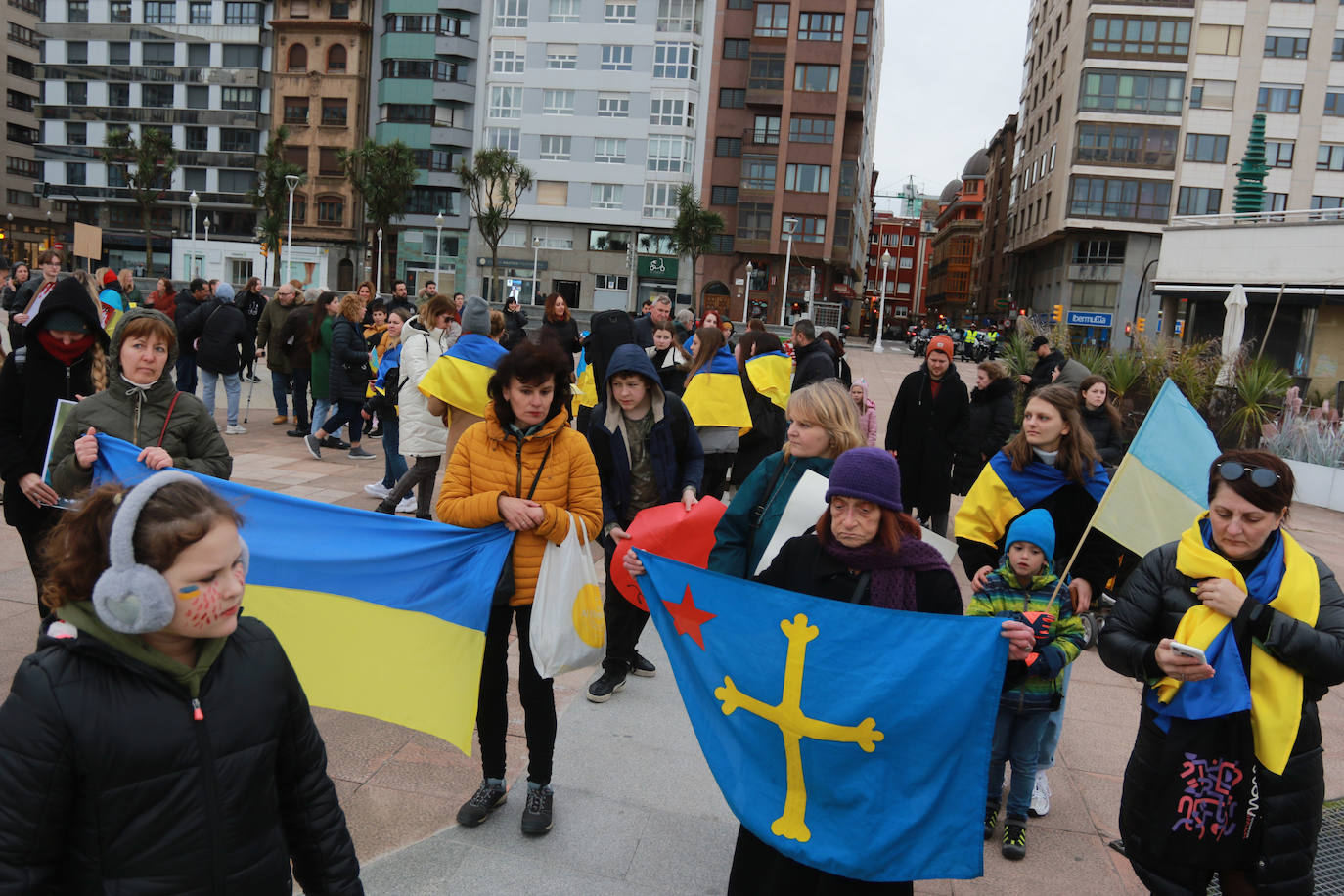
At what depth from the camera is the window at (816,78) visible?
59.7m

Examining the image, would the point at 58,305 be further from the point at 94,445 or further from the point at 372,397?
the point at 372,397

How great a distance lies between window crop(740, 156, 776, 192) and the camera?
60.8m

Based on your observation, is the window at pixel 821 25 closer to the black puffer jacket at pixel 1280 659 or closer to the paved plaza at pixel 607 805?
the paved plaza at pixel 607 805

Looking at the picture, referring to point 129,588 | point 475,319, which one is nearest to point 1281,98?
point 475,319

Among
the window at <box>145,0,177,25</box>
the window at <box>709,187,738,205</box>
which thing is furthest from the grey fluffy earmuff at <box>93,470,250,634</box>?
the window at <box>145,0,177,25</box>

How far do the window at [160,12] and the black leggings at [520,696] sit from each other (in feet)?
275

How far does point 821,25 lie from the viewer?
59.4m

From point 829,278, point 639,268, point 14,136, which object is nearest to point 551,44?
point 639,268

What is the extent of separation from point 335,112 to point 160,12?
58.7ft

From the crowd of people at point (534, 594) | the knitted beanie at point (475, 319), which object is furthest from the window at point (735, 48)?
the crowd of people at point (534, 594)

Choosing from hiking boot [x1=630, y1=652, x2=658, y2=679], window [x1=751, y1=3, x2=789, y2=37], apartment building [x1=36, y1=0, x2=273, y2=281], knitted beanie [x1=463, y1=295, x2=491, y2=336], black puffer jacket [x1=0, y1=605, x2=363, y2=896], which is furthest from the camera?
apartment building [x1=36, y1=0, x2=273, y2=281]

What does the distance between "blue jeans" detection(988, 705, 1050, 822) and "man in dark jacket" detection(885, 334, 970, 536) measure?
4027mm

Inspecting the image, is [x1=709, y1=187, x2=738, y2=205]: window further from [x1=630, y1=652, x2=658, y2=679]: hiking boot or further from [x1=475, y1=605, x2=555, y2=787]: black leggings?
[x1=475, y1=605, x2=555, y2=787]: black leggings

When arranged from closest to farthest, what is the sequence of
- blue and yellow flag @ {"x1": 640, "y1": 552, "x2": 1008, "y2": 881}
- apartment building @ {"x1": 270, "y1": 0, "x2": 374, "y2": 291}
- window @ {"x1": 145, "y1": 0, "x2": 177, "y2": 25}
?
1. blue and yellow flag @ {"x1": 640, "y1": 552, "x2": 1008, "y2": 881}
2. apartment building @ {"x1": 270, "y1": 0, "x2": 374, "y2": 291}
3. window @ {"x1": 145, "y1": 0, "x2": 177, "y2": 25}
